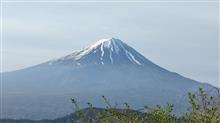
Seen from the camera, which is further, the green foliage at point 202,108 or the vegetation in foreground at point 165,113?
the vegetation in foreground at point 165,113

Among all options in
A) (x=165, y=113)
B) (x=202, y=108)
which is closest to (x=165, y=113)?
(x=165, y=113)

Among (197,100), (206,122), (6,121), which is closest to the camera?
(206,122)

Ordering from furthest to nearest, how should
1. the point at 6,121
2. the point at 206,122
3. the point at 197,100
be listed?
1. the point at 6,121
2. the point at 197,100
3. the point at 206,122

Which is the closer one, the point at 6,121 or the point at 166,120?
the point at 166,120

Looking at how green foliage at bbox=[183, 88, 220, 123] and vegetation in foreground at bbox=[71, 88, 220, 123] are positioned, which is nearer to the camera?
green foliage at bbox=[183, 88, 220, 123]

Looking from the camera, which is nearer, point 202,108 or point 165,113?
point 202,108

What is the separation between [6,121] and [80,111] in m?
172

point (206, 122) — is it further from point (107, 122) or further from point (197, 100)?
point (107, 122)

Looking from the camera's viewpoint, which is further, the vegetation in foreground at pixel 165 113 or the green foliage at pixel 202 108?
the vegetation in foreground at pixel 165 113

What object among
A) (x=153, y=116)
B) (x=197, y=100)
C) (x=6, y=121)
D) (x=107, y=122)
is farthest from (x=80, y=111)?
(x=6, y=121)

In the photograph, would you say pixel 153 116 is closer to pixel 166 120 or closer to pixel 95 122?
pixel 166 120

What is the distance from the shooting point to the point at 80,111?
11609 mm

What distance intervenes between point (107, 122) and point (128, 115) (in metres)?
0.55

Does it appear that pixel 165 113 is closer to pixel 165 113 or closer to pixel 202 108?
Result: pixel 165 113
